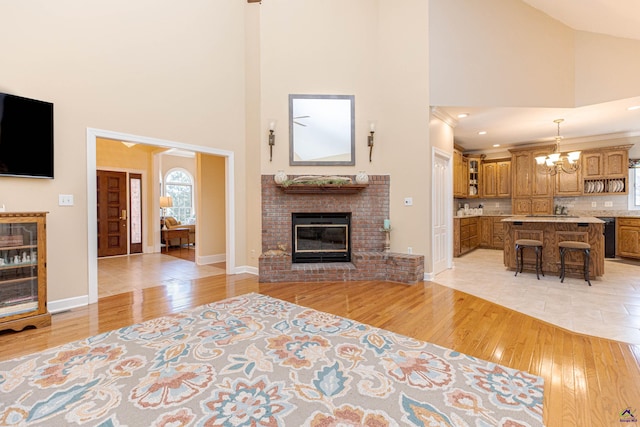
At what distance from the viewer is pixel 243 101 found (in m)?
5.18

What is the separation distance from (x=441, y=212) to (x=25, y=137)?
570 centimetres

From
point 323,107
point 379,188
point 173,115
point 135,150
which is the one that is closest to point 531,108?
point 379,188

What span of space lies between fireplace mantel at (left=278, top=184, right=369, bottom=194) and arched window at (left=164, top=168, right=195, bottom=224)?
6.29 metres

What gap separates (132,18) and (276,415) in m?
4.84

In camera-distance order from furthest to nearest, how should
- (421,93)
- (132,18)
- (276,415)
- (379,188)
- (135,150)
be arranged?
(135,150), (379,188), (421,93), (132,18), (276,415)

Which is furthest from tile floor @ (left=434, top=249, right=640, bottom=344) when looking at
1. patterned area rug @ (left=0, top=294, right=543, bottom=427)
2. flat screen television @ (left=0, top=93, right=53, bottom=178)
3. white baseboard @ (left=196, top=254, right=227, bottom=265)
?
flat screen television @ (left=0, top=93, right=53, bottom=178)

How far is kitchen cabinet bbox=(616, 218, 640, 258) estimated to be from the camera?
19.4 feet

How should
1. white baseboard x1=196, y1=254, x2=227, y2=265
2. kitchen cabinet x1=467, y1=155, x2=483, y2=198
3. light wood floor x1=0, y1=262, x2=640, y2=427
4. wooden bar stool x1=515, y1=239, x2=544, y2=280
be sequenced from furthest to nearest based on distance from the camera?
kitchen cabinet x1=467, y1=155, x2=483, y2=198
white baseboard x1=196, y1=254, x2=227, y2=265
wooden bar stool x1=515, y1=239, x2=544, y2=280
light wood floor x1=0, y1=262, x2=640, y2=427

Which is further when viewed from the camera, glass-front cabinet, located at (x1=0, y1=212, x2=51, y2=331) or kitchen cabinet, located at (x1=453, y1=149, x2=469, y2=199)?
kitchen cabinet, located at (x1=453, y1=149, x2=469, y2=199)

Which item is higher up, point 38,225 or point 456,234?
point 38,225

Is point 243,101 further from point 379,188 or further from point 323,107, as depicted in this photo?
point 379,188

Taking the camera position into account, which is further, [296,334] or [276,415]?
[296,334]

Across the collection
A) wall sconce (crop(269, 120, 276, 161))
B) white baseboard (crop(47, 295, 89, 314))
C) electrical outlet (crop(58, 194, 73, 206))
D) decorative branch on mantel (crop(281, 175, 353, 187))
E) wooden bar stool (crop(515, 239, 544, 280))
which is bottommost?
white baseboard (crop(47, 295, 89, 314))

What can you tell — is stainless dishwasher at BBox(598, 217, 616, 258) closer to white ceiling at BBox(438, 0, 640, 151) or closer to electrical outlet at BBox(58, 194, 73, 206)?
white ceiling at BBox(438, 0, 640, 151)
